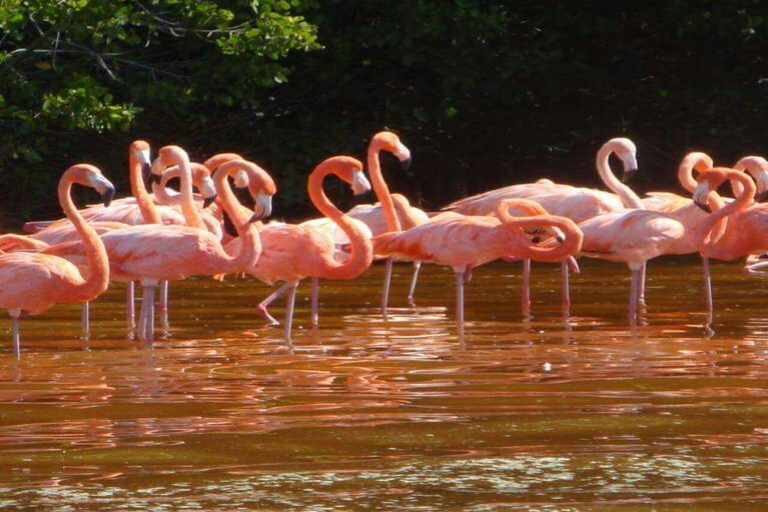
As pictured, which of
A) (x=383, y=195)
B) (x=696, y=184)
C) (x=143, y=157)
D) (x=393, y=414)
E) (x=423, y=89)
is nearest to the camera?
(x=393, y=414)

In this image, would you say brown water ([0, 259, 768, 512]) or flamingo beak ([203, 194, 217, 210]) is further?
flamingo beak ([203, 194, 217, 210])

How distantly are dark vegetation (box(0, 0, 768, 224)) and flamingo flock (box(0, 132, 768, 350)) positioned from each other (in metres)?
4.30

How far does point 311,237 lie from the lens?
8023mm

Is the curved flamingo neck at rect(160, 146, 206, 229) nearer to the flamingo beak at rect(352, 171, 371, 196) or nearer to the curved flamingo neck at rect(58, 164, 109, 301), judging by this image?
the flamingo beak at rect(352, 171, 371, 196)

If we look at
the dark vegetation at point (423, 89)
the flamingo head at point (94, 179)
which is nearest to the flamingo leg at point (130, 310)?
the flamingo head at point (94, 179)

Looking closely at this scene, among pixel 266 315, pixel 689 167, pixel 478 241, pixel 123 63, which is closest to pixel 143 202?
pixel 266 315

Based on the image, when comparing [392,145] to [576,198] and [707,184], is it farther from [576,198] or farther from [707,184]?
[707,184]

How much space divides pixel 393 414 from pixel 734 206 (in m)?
3.98

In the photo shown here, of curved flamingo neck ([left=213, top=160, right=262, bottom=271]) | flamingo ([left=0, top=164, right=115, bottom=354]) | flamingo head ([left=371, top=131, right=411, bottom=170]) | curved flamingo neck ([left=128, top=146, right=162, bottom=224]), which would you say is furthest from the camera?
flamingo head ([left=371, top=131, right=411, bottom=170])

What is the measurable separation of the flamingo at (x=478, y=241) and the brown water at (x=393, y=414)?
0.33 metres

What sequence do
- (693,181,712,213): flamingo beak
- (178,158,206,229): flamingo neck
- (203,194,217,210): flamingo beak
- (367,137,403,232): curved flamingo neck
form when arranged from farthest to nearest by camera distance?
(367,137,403,232): curved flamingo neck → (693,181,712,213): flamingo beak → (178,158,206,229): flamingo neck → (203,194,217,210): flamingo beak

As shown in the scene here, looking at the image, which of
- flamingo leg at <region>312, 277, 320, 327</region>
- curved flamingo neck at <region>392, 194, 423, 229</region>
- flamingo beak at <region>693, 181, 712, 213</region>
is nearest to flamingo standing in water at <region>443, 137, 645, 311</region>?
curved flamingo neck at <region>392, 194, 423, 229</region>

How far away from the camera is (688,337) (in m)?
7.39

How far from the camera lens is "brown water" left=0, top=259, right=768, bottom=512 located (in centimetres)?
428
